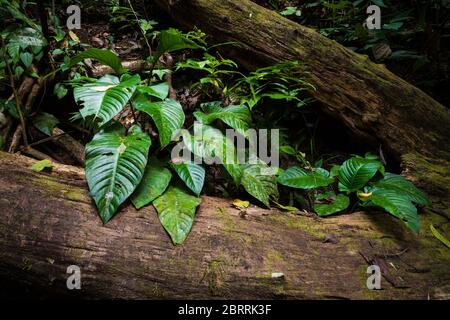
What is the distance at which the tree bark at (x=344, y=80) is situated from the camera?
9.03 ft

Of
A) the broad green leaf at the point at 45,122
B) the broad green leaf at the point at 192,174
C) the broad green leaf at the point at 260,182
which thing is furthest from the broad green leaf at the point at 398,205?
the broad green leaf at the point at 45,122

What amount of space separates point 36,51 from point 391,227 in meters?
2.95

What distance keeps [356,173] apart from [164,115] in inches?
51.9

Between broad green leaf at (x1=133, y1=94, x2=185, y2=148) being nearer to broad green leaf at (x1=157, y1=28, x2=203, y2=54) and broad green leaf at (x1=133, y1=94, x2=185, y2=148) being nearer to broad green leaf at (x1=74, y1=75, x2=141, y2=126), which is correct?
broad green leaf at (x1=74, y1=75, x2=141, y2=126)

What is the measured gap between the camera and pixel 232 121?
237 cm

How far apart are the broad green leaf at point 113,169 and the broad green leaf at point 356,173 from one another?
133cm

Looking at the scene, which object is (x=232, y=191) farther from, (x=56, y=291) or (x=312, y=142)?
(x=56, y=291)

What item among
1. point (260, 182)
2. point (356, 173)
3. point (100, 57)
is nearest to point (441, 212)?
point (356, 173)

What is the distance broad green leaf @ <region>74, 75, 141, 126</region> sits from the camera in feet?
6.40

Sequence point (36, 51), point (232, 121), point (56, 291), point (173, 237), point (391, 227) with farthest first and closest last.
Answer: point (36, 51)
point (232, 121)
point (391, 227)
point (173, 237)
point (56, 291)

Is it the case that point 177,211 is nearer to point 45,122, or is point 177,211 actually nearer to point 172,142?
point 172,142

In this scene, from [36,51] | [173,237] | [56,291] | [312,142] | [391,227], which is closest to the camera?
[56,291]

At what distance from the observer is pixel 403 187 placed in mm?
2293

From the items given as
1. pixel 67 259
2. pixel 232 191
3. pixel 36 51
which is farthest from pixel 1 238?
pixel 36 51
